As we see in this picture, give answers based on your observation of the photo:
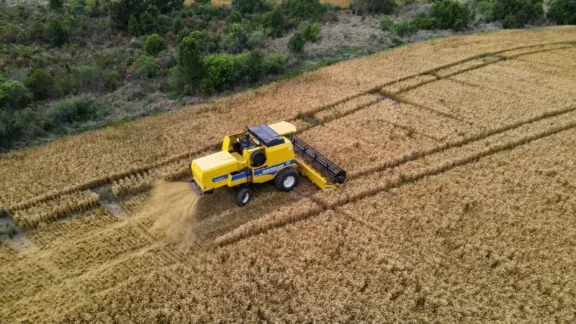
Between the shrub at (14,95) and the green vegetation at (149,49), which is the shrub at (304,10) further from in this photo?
the shrub at (14,95)

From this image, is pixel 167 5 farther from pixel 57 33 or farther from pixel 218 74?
pixel 218 74

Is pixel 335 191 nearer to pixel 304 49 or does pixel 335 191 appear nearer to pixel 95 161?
pixel 95 161

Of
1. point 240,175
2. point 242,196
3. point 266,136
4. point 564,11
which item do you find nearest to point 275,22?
point 564,11

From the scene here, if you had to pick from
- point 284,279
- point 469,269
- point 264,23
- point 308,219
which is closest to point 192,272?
point 284,279

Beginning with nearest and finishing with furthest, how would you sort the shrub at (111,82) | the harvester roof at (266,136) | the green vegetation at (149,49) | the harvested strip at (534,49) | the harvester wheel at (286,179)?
the harvester roof at (266,136)
the harvester wheel at (286,179)
the green vegetation at (149,49)
the shrub at (111,82)
the harvested strip at (534,49)

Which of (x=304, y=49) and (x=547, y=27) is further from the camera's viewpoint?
(x=547, y=27)

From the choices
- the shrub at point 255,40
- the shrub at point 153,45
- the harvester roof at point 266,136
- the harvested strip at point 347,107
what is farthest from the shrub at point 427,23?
the harvester roof at point 266,136
